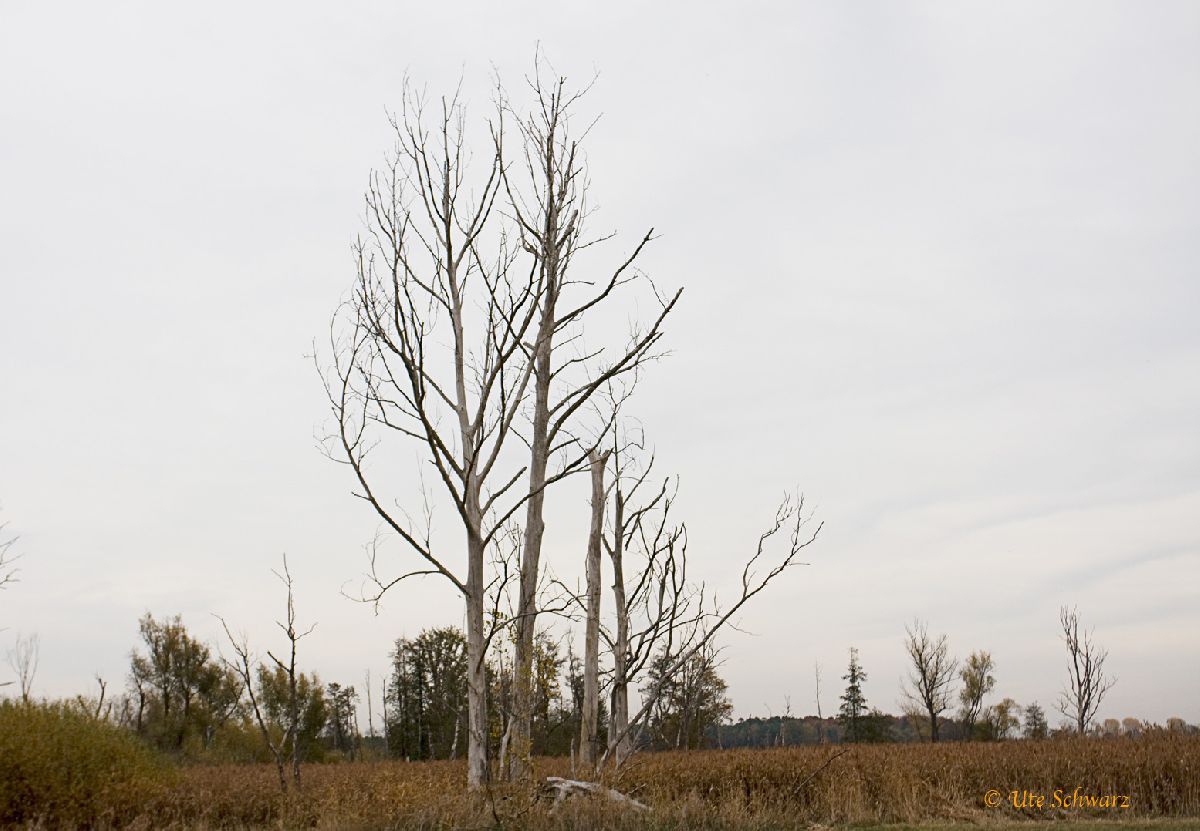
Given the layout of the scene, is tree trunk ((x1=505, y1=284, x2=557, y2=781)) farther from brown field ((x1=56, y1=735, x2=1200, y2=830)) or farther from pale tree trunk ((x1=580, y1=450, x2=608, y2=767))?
pale tree trunk ((x1=580, y1=450, x2=608, y2=767))

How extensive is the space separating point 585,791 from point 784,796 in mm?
5132

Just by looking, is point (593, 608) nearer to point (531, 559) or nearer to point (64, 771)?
point (531, 559)

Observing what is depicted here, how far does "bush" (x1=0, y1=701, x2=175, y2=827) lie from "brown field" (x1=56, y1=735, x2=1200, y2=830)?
0.40 metres

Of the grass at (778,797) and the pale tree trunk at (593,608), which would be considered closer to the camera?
the grass at (778,797)

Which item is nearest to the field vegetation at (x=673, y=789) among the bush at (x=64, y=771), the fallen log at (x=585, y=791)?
the bush at (x=64, y=771)

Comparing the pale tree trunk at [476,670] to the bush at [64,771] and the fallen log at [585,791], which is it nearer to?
the fallen log at [585,791]

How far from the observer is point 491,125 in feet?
42.4

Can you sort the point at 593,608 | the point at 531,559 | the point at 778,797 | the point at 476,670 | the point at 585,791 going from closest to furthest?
the point at 585,791
the point at 476,670
the point at 531,559
the point at 778,797
the point at 593,608

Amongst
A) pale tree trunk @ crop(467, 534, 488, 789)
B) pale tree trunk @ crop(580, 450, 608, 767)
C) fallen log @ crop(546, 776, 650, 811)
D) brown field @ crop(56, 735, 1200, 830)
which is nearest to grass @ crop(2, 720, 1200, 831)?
brown field @ crop(56, 735, 1200, 830)

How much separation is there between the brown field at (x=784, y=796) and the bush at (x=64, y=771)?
1.33ft

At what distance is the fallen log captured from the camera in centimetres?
1000

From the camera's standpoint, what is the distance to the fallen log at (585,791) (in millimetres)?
10000

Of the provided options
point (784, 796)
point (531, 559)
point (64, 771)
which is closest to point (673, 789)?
point (784, 796)

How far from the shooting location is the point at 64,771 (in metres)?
13.3
